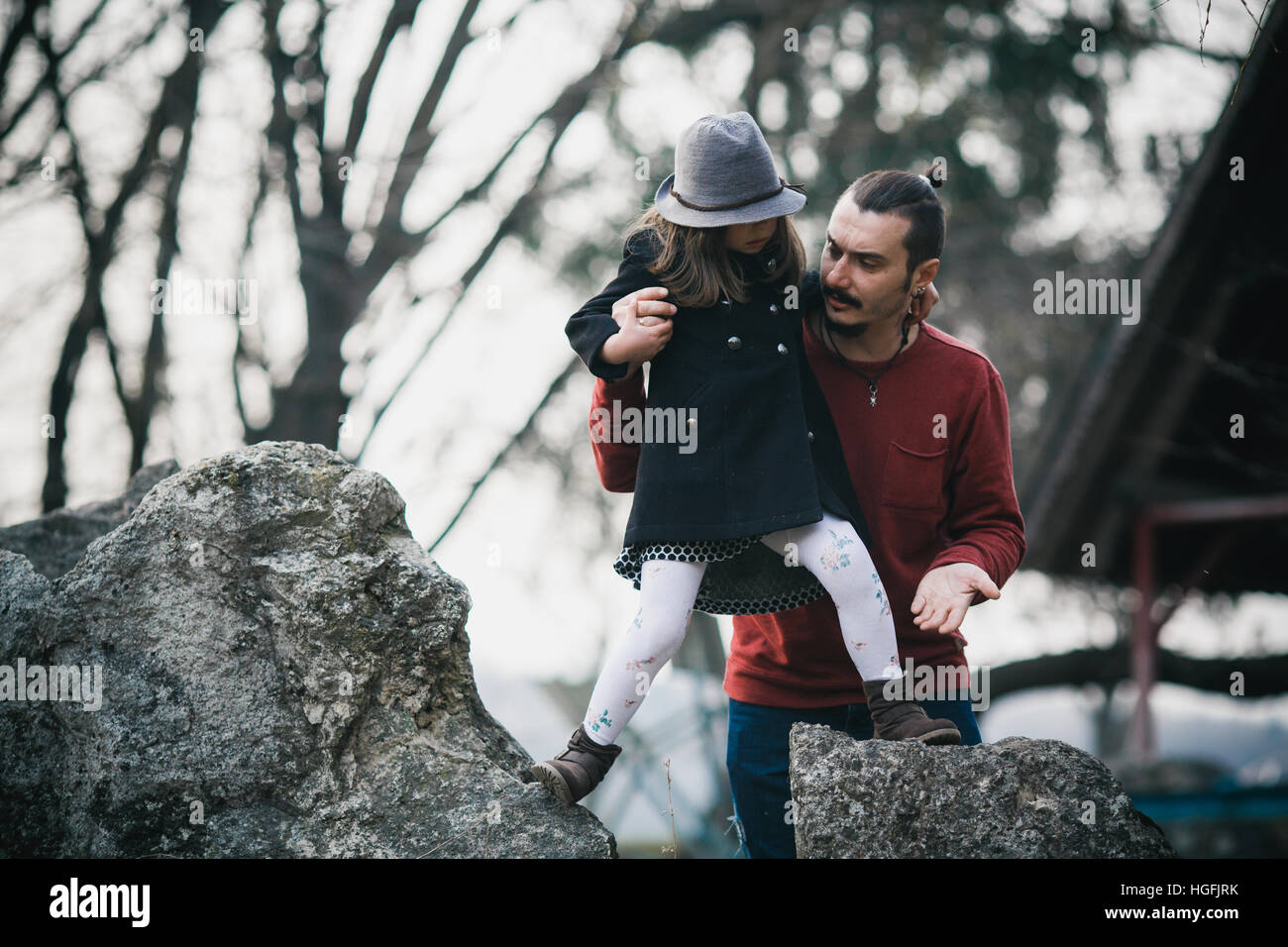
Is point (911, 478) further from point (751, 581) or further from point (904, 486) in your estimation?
point (751, 581)

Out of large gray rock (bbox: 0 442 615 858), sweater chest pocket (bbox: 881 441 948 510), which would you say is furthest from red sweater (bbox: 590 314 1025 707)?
large gray rock (bbox: 0 442 615 858)

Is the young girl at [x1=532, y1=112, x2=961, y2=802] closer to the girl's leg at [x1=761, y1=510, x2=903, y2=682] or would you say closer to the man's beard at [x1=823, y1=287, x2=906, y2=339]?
the girl's leg at [x1=761, y1=510, x2=903, y2=682]

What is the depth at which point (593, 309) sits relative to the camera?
322cm

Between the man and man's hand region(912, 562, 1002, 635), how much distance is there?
0.16m

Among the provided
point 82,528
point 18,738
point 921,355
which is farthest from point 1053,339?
point 18,738

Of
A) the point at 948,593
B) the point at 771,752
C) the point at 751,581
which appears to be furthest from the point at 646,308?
the point at 771,752

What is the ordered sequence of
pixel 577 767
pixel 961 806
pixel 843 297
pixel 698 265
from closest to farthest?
pixel 961 806 → pixel 577 767 → pixel 698 265 → pixel 843 297

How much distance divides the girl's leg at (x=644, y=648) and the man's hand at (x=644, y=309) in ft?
1.83

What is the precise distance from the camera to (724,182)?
125 inches

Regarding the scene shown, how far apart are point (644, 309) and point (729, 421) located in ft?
1.26

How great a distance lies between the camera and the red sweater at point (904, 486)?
3.38 m

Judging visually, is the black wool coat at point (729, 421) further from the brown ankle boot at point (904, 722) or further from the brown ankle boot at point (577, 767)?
the brown ankle boot at point (577, 767)

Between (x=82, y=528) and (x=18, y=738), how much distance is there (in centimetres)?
124
